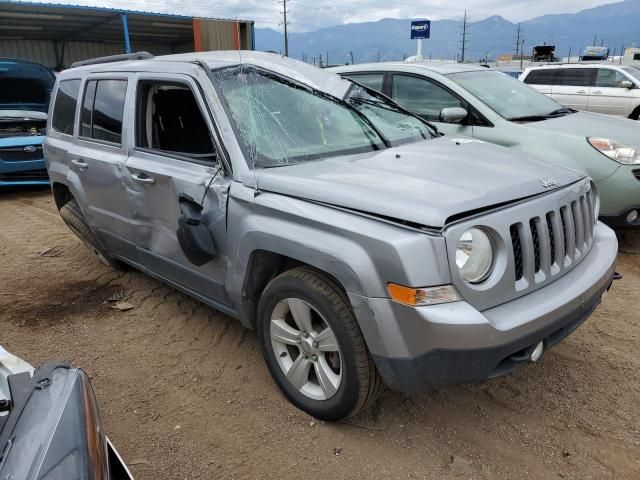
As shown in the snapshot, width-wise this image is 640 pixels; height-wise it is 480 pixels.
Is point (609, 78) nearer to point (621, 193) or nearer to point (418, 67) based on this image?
point (418, 67)

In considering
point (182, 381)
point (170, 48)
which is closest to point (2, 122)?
point (182, 381)

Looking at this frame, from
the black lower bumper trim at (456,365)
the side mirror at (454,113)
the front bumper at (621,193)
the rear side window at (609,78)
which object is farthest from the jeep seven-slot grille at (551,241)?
the rear side window at (609,78)

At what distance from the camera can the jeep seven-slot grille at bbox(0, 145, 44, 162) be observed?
8.27 metres

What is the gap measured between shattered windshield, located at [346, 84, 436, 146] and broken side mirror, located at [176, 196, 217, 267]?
1.27m

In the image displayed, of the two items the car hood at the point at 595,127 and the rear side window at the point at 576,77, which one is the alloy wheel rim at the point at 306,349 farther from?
the rear side window at the point at 576,77

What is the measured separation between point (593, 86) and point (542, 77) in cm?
118

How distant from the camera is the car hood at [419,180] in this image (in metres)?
2.16

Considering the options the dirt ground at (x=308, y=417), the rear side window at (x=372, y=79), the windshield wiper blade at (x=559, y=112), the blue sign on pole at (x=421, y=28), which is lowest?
the dirt ground at (x=308, y=417)

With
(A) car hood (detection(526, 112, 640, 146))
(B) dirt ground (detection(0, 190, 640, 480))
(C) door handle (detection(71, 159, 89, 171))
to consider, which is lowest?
(B) dirt ground (detection(0, 190, 640, 480))

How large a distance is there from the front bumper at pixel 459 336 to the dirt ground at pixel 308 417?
51cm

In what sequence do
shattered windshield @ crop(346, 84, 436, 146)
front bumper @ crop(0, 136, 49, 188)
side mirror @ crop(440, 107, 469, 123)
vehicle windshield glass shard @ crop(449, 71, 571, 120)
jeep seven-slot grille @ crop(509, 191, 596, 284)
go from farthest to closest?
1. front bumper @ crop(0, 136, 49, 188)
2. vehicle windshield glass shard @ crop(449, 71, 571, 120)
3. side mirror @ crop(440, 107, 469, 123)
4. shattered windshield @ crop(346, 84, 436, 146)
5. jeep seven-slot grille @ crop(509, 191, 596, 284)

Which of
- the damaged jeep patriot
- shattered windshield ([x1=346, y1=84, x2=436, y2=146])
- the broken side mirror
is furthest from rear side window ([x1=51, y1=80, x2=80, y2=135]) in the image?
shattered windshield ([x1=346, y1=84, x2=436, y2=146])

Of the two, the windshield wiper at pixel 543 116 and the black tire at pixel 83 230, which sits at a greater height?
the windshield wiper at pixel 543 116

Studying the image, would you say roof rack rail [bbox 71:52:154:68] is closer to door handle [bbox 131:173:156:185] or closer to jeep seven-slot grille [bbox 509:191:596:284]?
door handle [bbox 131:173:156:185]
